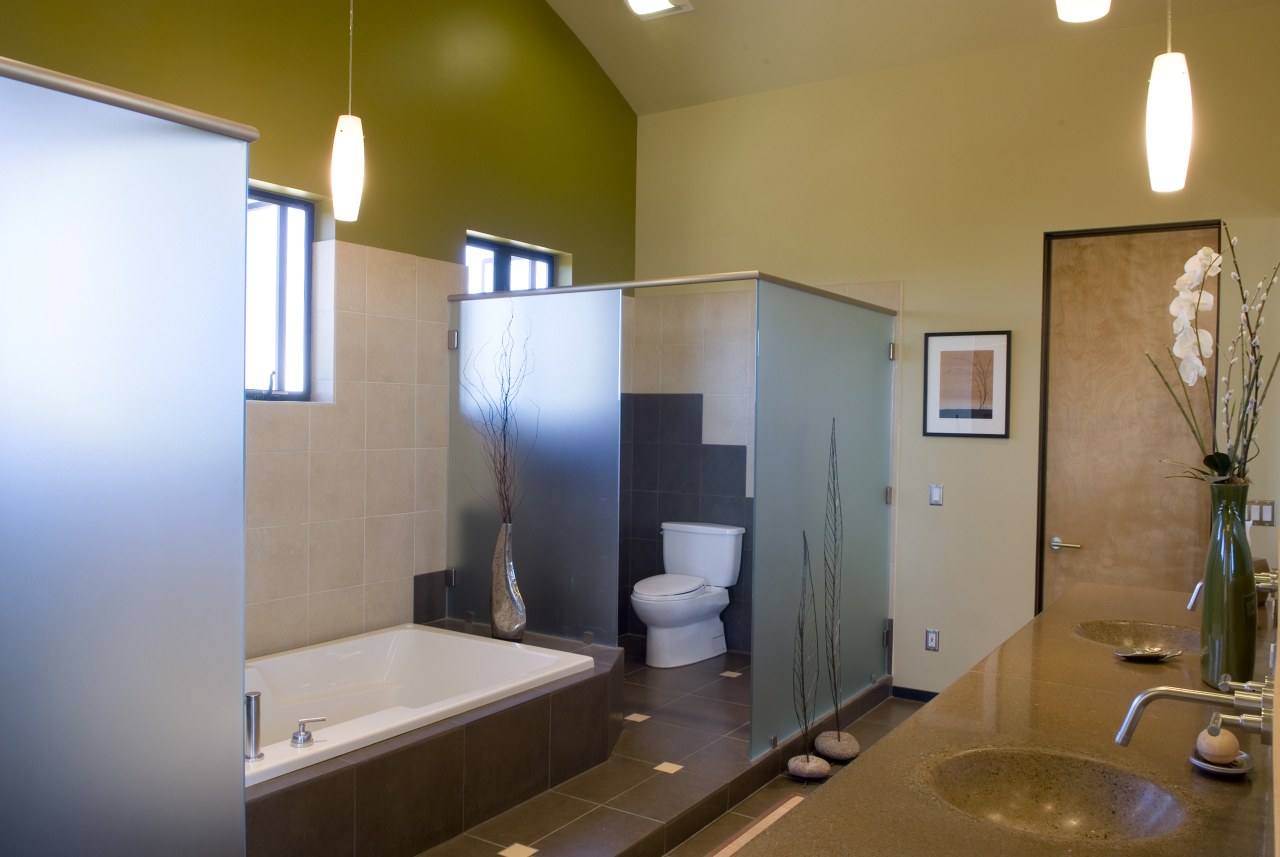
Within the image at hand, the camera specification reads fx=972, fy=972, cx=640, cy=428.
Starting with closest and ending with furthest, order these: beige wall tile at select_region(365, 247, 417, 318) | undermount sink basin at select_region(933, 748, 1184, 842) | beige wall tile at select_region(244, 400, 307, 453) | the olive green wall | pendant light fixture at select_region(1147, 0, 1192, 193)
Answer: undermount sink basin at select_region(933, 748, 1184, 842)
pendant light fixture at select_region(1147, 0, 1192, 193)
the olive green wall
beige wall tile at select_region(244, 400, 307, 453)
beige wall tile at select_region(365, 247, 417, 318)

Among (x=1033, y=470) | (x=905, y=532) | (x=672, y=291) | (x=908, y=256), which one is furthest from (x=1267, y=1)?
(x=672, y=291)

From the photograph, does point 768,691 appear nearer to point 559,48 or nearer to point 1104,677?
point 1104,677

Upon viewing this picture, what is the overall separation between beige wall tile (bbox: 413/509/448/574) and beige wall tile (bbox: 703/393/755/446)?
1.61 meters

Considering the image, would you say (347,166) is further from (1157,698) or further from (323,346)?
(1157,698)

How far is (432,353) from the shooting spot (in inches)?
168

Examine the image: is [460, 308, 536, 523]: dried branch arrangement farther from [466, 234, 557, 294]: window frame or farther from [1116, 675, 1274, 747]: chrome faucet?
[1116, 675, 1274, 747]: chrome faucet

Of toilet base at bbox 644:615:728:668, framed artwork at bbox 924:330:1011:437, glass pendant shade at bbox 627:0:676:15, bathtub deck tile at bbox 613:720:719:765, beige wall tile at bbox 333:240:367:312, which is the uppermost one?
glass pendant shade at bbox 627:0:676:15

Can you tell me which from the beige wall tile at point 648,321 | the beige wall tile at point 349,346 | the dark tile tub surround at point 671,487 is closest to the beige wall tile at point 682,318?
the beige wall tile at point 648,321

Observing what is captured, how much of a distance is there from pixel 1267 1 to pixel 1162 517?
2125 mm

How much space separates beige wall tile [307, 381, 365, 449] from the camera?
3.74 m

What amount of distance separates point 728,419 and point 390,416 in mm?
2014

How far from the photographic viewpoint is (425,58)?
4.15 m

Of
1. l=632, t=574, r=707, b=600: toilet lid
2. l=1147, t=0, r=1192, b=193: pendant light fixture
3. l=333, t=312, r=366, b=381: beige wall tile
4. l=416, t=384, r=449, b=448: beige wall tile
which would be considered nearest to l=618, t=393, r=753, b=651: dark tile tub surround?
l=632, t=574, r=707, b=600: toilet lid

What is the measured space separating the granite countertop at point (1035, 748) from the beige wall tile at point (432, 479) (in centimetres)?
268
